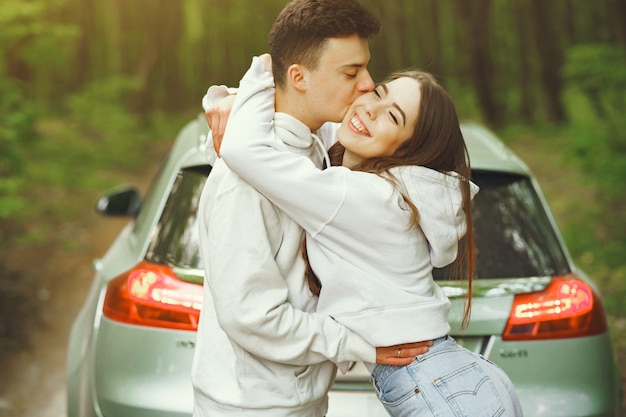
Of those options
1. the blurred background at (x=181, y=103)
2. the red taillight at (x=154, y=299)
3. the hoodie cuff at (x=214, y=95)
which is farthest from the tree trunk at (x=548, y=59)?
the hoodie cuff at (x=214, y=95)

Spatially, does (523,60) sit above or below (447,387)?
below

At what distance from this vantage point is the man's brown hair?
2271 millimetres

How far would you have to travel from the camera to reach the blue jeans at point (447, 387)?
2.22 m

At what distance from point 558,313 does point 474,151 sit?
898 mm

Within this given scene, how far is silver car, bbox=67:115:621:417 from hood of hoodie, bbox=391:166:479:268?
0.79m

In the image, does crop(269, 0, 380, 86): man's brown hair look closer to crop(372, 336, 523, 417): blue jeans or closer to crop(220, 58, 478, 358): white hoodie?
crop(220, 58, 478, 358): white hoodie

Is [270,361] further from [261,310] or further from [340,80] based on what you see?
[340,80]

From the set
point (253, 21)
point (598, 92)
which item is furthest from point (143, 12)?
point (598, 92)

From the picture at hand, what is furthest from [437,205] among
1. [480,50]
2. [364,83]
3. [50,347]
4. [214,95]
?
[480,50]

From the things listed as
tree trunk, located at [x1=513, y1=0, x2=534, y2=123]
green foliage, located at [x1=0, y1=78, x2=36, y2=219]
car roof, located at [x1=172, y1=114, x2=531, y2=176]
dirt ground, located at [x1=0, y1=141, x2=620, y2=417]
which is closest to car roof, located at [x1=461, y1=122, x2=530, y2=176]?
car roof, located at [x1=172, y1=114, x2=531, y2=176]

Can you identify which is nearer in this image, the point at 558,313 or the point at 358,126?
the point at 358,126

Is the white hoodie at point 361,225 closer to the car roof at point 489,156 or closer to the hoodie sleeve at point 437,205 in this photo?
the hoodie sleeve at point 437,205

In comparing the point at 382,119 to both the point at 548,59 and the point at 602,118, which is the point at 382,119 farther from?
the point at 548,59

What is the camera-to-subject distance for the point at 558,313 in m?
3.39
